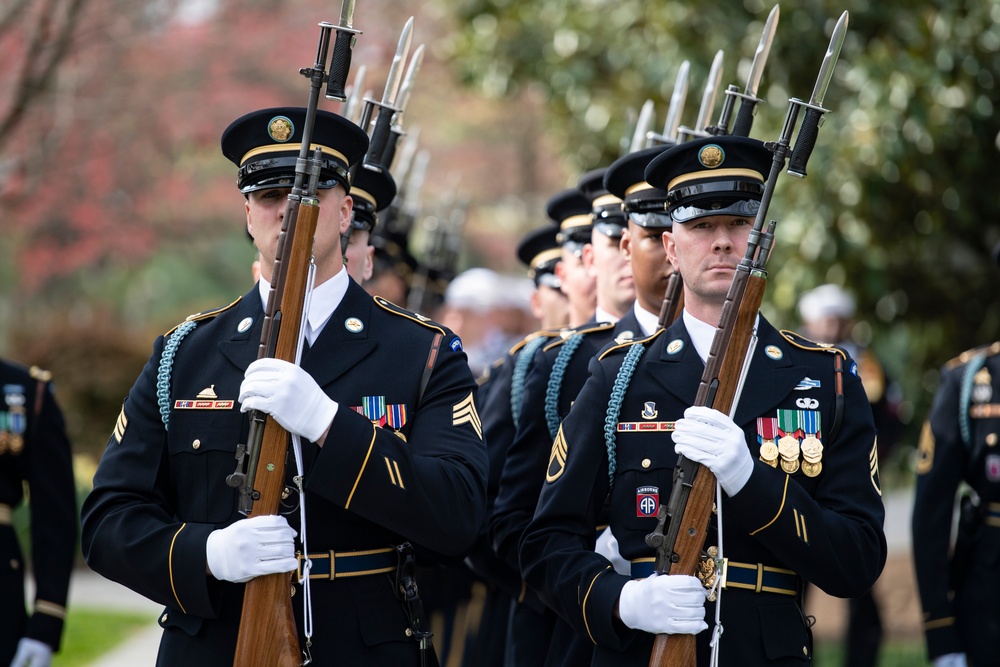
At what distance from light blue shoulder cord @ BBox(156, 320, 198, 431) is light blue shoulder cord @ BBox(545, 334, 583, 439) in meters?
1.16

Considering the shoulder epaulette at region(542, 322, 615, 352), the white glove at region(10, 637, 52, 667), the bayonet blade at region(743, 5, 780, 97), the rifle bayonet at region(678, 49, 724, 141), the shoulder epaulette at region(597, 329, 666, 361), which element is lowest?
the white glove at region(10, 637, 52, 667)

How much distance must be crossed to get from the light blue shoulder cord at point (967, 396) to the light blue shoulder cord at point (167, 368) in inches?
123

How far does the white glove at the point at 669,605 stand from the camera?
3242 millimetres

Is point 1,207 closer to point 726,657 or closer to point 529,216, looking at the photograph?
point 726,657

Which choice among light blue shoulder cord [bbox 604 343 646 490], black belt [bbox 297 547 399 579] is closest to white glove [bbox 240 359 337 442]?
black belt [bbox 297 547 399 579]

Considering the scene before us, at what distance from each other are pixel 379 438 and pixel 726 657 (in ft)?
3.30

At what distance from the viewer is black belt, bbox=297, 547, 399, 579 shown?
11.0ft

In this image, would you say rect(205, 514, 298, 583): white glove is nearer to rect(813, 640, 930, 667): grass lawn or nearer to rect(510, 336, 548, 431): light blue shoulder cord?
rect(510, 336, 548, 431): light blue shoulder cord

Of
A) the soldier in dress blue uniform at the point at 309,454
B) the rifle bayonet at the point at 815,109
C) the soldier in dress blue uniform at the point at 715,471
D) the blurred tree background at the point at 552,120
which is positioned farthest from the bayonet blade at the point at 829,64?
the blurred tree background at the point at 552,120

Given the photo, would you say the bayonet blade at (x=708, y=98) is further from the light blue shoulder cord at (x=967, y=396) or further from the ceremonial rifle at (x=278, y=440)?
the ceremonial rifle at (x=278, y=440)

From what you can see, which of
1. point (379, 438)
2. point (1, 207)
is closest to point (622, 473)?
point (379, 438)

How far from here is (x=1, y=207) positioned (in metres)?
10.9

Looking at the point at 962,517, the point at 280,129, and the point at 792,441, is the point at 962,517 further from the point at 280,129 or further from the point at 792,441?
the point at 280,129

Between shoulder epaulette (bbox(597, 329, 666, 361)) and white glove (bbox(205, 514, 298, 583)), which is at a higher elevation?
shoulder epaulette (bbox(597, 329, 666, 361))
